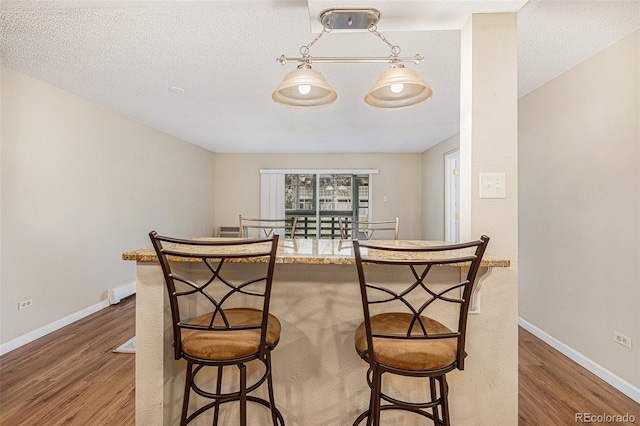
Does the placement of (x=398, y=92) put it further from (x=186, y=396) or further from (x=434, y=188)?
(x=434, y=188)

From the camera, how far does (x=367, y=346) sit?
47.3 inches

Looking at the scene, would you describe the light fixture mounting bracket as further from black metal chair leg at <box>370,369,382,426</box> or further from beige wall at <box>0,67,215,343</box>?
beige wall at <box>0,67,215,343</box>

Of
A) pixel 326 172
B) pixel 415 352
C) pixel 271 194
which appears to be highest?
pixel 326 172

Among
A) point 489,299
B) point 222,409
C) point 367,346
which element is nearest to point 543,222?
point 489,299

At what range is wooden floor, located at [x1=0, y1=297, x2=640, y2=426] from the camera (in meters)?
1.83

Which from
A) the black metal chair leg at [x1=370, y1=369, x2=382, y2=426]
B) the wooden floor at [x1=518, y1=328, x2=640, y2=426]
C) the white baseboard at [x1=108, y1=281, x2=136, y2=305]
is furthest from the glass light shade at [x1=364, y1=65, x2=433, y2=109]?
the white baseboard at [x1=108, y1=281, x2=136, y2=305]

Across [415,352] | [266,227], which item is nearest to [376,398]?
[415,352]

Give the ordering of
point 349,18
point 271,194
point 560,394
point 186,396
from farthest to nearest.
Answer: point 271,194
point 560,394
point 349,18
point 186,396

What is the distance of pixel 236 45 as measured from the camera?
88.3 inches

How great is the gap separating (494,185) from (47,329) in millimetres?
3823

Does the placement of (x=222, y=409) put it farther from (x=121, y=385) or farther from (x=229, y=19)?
(x=229, y=19)

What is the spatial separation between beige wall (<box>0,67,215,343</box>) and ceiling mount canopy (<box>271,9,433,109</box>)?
259 cm

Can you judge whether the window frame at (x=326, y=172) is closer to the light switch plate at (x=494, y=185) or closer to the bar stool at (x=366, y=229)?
the bar stool at (x=366, y=229)

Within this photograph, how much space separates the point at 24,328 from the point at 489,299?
359cm
